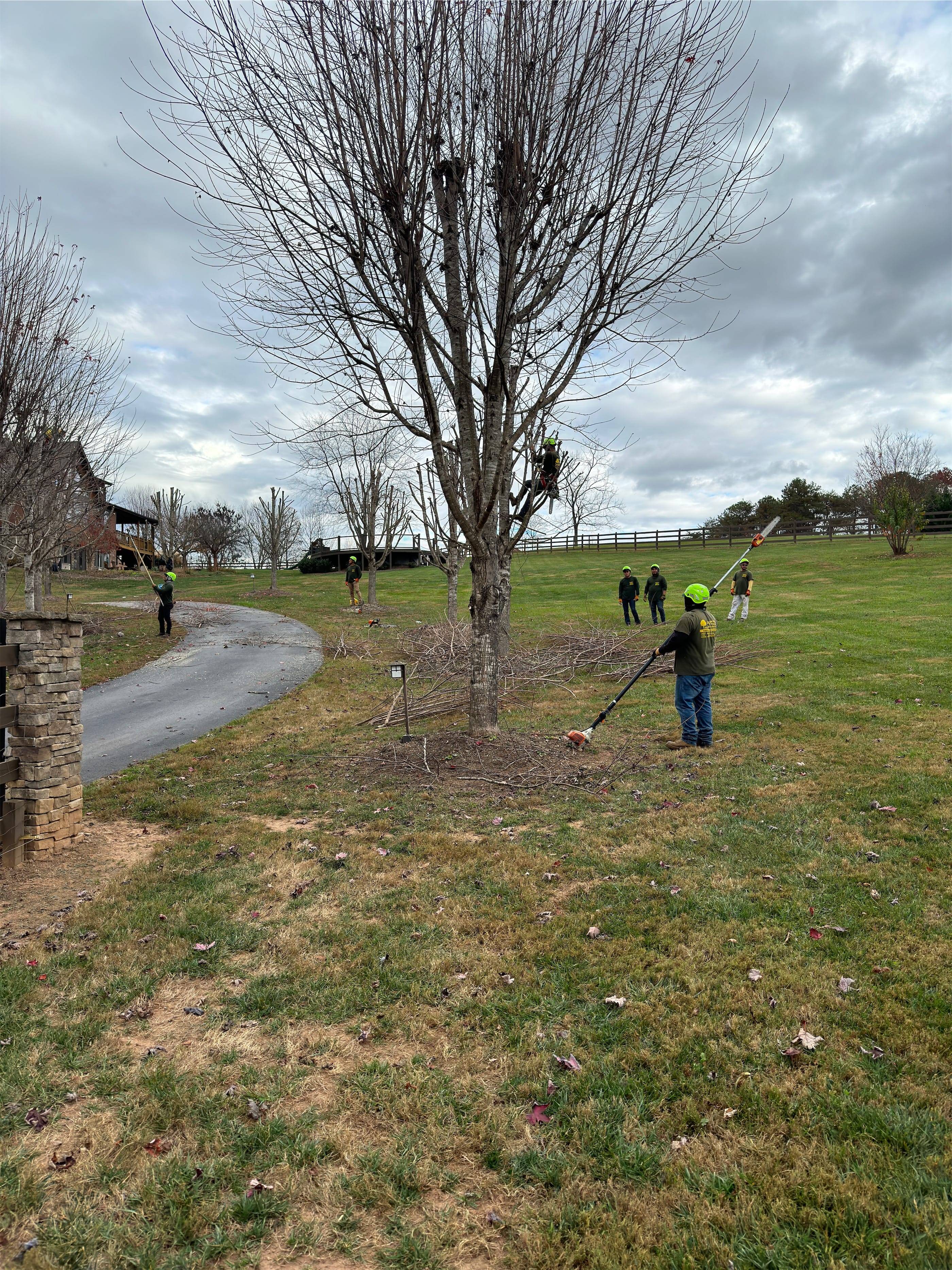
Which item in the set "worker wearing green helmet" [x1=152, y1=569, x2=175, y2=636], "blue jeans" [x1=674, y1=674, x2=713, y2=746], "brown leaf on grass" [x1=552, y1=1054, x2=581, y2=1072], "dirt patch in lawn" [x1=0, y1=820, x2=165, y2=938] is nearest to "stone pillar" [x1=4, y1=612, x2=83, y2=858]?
"dirt patch in lawn" [x1=0, y1=820, x2=165, y2=938]

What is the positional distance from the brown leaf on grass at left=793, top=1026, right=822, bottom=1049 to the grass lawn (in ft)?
0.35

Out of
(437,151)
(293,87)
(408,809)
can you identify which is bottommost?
(408,809)

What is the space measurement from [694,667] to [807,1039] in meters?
5.93

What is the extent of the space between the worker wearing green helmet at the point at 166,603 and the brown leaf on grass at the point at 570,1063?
1989cm

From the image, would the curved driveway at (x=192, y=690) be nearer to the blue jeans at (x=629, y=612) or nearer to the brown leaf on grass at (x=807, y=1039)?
the brown leaf on grass at (x=807, y=1039)

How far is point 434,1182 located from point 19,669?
5.40 meters

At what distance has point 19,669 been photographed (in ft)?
19.5

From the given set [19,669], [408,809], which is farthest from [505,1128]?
[19,669]

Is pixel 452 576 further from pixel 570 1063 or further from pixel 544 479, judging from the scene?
pixel 570 1063

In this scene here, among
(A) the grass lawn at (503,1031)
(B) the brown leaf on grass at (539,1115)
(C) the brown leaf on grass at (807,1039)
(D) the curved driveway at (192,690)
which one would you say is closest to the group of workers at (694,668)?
(A) the grass lawn at (503,1031)

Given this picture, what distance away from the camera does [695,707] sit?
9281 millimetres

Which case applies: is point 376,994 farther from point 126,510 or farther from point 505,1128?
point 126,510

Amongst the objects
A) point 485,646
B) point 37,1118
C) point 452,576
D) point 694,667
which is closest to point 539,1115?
point 37,1118

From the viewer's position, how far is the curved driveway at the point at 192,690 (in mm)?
10594
